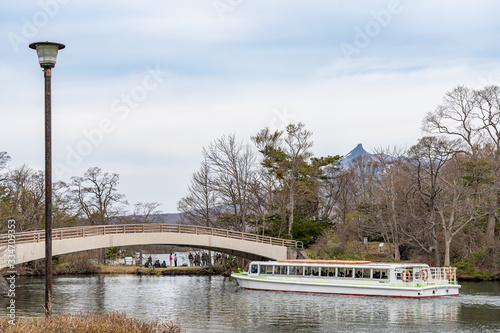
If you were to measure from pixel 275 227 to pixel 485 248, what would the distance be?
21.5 m

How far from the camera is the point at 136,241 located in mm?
49344

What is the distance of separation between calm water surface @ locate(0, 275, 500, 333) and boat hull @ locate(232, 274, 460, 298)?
0.97 metres

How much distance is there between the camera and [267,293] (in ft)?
160

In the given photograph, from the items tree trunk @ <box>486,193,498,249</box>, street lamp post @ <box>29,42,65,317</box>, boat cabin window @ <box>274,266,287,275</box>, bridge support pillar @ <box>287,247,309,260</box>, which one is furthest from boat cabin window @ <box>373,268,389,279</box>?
street lamp post @ <box>29,42,65,317</box>

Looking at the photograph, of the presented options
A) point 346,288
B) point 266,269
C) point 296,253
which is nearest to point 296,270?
point 266,269

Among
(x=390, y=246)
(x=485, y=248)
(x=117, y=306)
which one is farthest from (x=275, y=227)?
(x=117, y=306)

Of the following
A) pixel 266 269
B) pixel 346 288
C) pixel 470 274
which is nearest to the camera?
pixel 346 288

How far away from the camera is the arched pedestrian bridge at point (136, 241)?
41094 millimetres

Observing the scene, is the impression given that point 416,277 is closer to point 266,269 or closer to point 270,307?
point 266,269

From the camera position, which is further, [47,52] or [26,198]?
[26,198]

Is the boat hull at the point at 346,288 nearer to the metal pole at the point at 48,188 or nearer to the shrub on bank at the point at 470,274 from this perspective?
the shrub on bank at the point at 470,274

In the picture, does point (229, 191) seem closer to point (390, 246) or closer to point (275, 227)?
point (275, 227)

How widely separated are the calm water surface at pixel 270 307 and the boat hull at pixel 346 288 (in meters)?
0.97

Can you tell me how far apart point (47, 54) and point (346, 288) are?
34.2 metres
